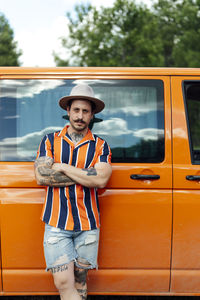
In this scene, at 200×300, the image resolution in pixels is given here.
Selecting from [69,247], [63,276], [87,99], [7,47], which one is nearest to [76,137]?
[87,99]

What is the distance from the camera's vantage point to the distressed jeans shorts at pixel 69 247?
224 centimetres

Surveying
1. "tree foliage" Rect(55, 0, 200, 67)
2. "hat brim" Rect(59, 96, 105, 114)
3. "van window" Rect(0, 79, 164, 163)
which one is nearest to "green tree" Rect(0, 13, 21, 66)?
"tree foliage" Rect(55, 0, 200, 67)

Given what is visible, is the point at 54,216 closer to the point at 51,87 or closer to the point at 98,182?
the point at 98,182

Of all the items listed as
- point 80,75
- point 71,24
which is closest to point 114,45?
point 71,24

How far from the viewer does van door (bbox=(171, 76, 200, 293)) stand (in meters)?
2.59

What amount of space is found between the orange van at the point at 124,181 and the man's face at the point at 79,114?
1.12 feet

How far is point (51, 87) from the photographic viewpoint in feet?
8.79

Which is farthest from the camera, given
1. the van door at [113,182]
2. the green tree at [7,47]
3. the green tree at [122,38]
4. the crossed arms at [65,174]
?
the green tree at [7,47]

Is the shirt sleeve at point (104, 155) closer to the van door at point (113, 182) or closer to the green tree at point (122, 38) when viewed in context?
the van door at point (113, 182)

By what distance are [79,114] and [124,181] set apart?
0.69 m

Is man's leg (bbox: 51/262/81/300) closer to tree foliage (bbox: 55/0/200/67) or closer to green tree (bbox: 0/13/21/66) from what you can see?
tree foliage (bbox: 55/0/200/67)

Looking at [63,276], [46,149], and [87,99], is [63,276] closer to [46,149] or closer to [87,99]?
[46,149]

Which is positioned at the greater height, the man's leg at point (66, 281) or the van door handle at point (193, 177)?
the van door handle at point (193, 177)

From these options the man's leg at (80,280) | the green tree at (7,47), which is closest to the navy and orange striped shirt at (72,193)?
the man's leg at (80,280)
